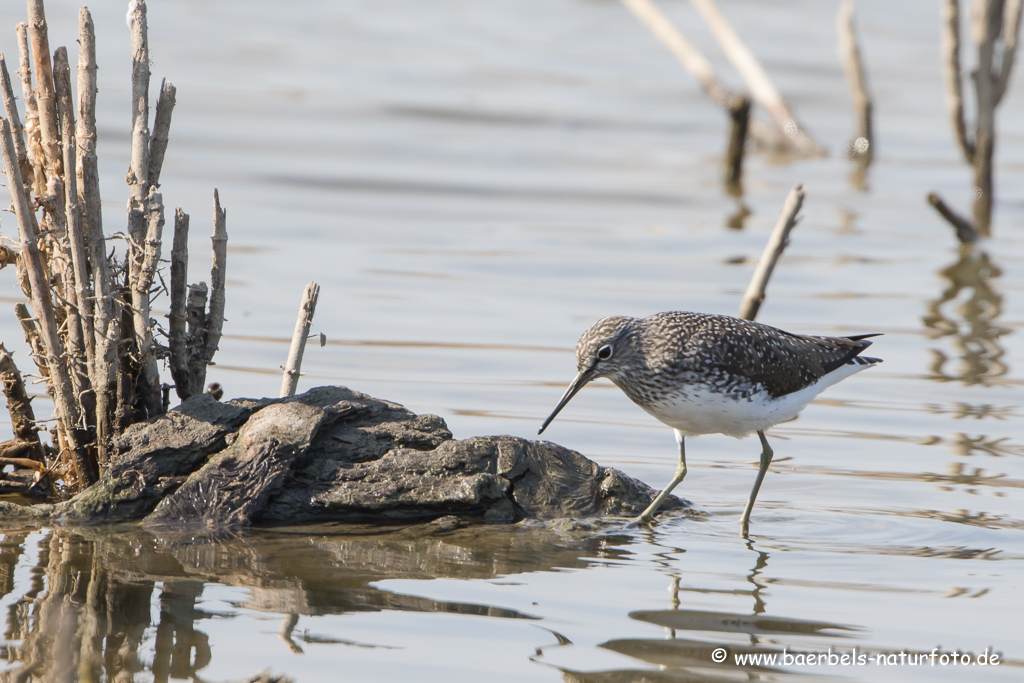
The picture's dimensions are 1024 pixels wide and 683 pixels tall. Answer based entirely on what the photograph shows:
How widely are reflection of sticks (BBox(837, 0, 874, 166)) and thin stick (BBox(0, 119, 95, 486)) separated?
12.6m

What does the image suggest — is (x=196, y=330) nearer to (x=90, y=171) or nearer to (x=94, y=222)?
(x=94, y=222)

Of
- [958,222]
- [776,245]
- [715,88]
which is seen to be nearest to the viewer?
[776,245]

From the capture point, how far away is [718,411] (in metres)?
6.28

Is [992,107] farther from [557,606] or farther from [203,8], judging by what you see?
[203,8]

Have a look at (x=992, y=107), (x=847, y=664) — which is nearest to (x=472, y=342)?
(x=847, y=664)

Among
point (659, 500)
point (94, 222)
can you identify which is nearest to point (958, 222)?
point (659, 500)

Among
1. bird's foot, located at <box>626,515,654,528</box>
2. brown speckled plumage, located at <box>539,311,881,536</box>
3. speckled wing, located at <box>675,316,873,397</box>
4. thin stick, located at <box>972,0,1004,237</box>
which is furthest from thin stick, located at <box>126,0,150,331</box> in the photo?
thin stick, located at <box>972,0,1004,237</box>

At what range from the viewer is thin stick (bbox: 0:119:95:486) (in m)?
5.62

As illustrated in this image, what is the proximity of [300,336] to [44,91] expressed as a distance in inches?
68.5

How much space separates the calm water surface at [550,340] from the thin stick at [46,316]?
19.7 inches

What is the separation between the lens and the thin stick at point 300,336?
6.47 meters

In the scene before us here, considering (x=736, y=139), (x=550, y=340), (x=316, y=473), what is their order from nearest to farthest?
(x=316, y=473) < (x=550, y=340) < (x=736, y=139)

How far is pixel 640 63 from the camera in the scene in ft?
76.5

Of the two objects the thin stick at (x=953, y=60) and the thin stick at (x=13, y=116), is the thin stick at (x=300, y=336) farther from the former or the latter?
the thin stick at (x=953, y=60)
